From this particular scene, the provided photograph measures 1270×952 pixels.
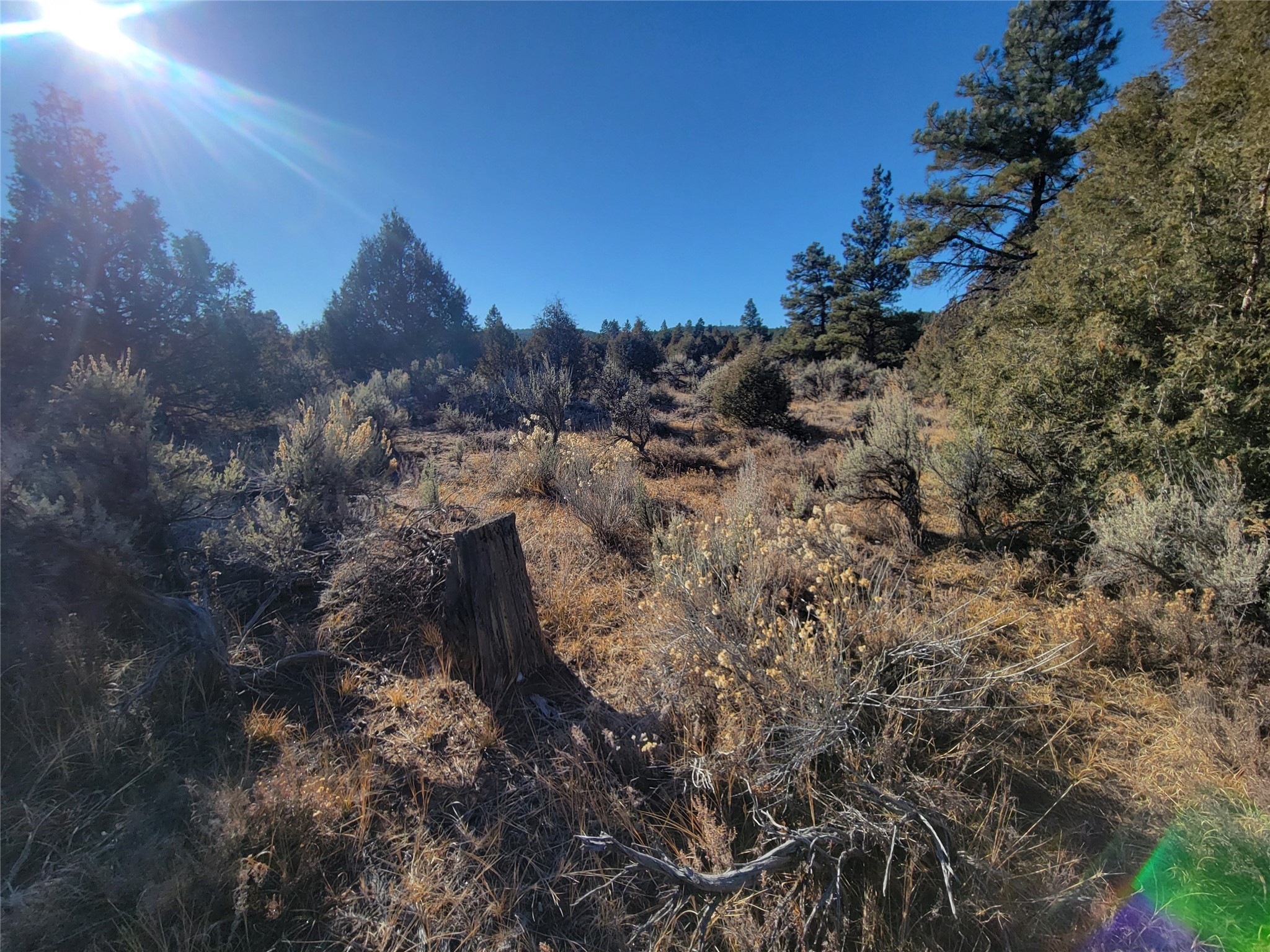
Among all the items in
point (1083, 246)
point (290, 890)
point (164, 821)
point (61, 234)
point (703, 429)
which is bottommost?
point (290, 890)

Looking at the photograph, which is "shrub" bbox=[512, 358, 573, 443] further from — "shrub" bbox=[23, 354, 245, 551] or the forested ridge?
"shrub" bbox=[23, 354, 245, 551]

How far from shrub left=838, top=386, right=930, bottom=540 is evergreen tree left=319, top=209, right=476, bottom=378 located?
18.1 m

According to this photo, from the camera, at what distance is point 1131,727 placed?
213cm

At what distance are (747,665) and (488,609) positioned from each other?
1.35 meters

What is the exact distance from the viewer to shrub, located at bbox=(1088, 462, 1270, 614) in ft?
7.58

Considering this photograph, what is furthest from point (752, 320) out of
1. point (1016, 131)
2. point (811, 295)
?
point (1016, 131)

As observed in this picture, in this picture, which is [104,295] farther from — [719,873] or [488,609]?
[719,873]

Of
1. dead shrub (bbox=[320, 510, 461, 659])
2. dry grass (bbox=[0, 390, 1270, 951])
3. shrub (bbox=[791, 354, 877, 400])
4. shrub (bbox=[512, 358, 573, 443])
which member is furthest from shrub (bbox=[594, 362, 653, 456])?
shrub (bbox=[791, 354, 877, 400])

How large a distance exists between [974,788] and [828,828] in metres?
0.78

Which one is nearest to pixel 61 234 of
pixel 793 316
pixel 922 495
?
pixel 922 495

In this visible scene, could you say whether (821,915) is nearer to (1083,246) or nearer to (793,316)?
(1083,246)

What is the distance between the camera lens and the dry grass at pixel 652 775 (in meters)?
1.43

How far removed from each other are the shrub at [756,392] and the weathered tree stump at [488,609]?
7934mm

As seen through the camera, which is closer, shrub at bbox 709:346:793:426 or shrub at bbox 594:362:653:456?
shrub at bbox 594:362:653:456
